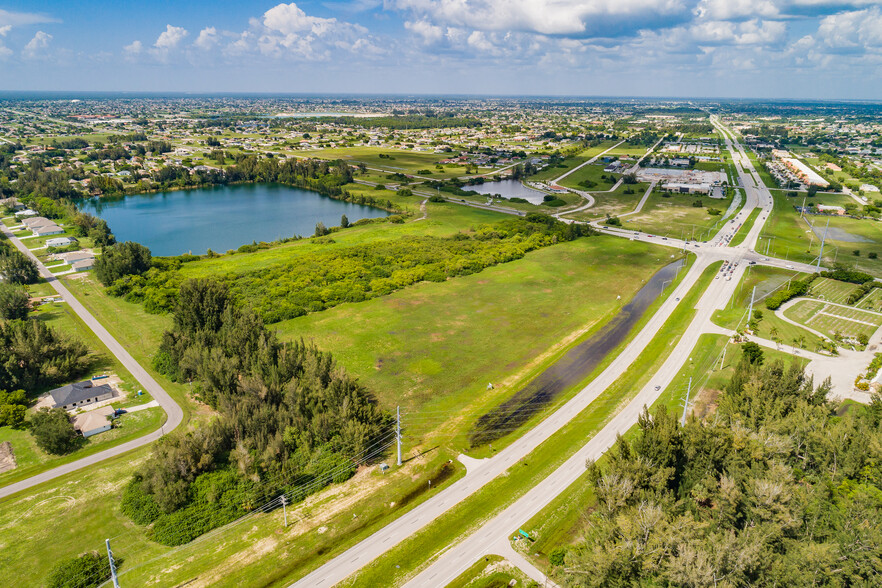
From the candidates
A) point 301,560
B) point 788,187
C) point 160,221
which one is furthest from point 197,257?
point 788,187

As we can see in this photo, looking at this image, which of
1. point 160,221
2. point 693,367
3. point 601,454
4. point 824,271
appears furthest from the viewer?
point 160,221

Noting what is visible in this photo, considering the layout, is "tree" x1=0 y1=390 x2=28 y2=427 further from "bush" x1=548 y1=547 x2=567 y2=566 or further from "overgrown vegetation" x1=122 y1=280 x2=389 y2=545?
"bush" x1=548 y1=547 x2=567 y2=566

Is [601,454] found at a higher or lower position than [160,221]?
lower

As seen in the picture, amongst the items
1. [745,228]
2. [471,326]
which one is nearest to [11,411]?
[471,326]

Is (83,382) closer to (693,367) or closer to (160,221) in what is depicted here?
(693,367)

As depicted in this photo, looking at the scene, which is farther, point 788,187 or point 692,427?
point 788,187

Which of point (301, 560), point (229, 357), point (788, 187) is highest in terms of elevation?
point (788, 187)

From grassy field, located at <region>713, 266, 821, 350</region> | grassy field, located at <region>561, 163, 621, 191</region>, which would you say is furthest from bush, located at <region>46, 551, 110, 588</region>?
grassy field, located at <region>561, 163, 621, 191</region>
